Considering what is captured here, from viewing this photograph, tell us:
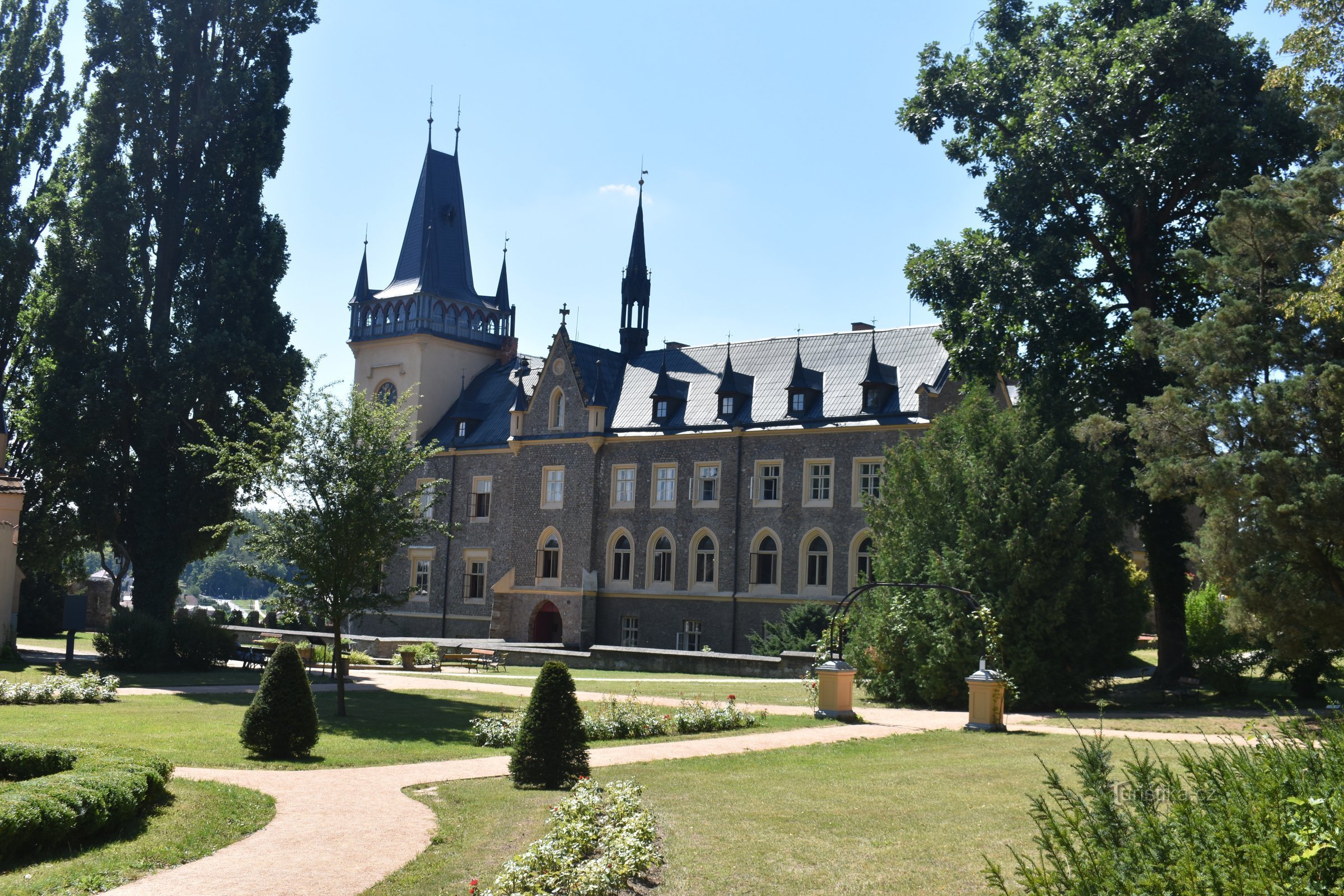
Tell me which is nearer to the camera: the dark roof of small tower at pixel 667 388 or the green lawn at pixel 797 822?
the green lawn at pixel 797 822

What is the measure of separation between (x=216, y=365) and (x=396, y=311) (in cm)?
2312

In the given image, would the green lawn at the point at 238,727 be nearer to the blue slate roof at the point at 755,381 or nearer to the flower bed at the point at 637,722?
the flower bed at the point at 637,722

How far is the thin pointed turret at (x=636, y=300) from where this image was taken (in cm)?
5131

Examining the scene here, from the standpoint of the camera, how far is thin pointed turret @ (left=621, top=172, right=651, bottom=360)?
2020 inches

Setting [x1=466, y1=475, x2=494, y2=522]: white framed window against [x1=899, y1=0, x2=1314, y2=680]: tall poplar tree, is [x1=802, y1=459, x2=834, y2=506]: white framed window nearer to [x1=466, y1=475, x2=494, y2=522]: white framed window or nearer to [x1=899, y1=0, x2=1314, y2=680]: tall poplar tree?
[x1=899, y1=0, x2=1314, y2=680]: tall poplar tree

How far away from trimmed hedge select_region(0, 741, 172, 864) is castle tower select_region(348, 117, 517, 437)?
42.3m

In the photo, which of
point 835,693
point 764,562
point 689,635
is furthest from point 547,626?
point 835,693

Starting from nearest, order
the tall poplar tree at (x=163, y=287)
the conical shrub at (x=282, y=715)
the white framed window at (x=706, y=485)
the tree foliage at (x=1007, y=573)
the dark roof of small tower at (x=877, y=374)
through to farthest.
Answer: the conical shrub at (x=282, y=715)
the tree foliage at (x=1007, y=573)
the tall poplar tree at (x=163, y=287)
the dark roof of small tower at (x=877, y=374)
the white framed window at (x=706, y=485)

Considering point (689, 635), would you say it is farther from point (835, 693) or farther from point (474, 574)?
point (835, 693)

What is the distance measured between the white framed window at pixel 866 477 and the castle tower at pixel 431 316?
2258 cm

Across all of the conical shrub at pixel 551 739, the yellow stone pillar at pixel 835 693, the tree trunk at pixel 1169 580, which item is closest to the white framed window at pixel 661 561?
the tree trunk at pixel 1169 580

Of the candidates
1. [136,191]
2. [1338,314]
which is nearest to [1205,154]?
[1338,314]

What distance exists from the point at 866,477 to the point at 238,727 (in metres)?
26.0

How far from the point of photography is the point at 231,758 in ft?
49.2
